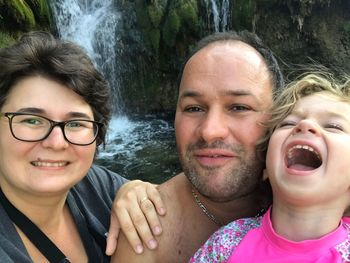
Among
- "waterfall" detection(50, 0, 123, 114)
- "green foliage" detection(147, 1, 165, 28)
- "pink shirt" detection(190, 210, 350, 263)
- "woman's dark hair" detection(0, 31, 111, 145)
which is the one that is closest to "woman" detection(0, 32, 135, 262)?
"woman's dark hair" detection(0, 31, 111, 145)

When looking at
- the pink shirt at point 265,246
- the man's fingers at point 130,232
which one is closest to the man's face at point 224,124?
the pink shirt at point 265,246

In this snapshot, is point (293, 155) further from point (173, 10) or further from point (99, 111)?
point (173, 10)

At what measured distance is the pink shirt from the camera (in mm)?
1651

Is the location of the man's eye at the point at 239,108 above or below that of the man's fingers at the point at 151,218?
above

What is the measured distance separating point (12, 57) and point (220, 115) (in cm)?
114

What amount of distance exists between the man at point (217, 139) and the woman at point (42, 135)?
46 cm

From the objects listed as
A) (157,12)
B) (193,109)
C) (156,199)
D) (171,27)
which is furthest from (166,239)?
(157,12)

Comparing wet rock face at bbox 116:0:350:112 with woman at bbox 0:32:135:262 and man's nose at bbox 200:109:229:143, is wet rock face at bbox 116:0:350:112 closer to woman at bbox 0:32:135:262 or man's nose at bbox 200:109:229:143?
woman at bbox 0:32:135:262

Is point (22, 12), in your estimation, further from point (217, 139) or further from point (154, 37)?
point (217, 139)

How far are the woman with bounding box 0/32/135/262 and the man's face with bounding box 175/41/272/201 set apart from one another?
21.6 inches

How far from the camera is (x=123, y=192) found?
231 centimetres

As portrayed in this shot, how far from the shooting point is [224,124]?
207 cm

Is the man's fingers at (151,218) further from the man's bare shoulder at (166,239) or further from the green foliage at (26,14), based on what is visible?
the green foliage at (26,14)

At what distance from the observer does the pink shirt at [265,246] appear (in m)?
1.65
